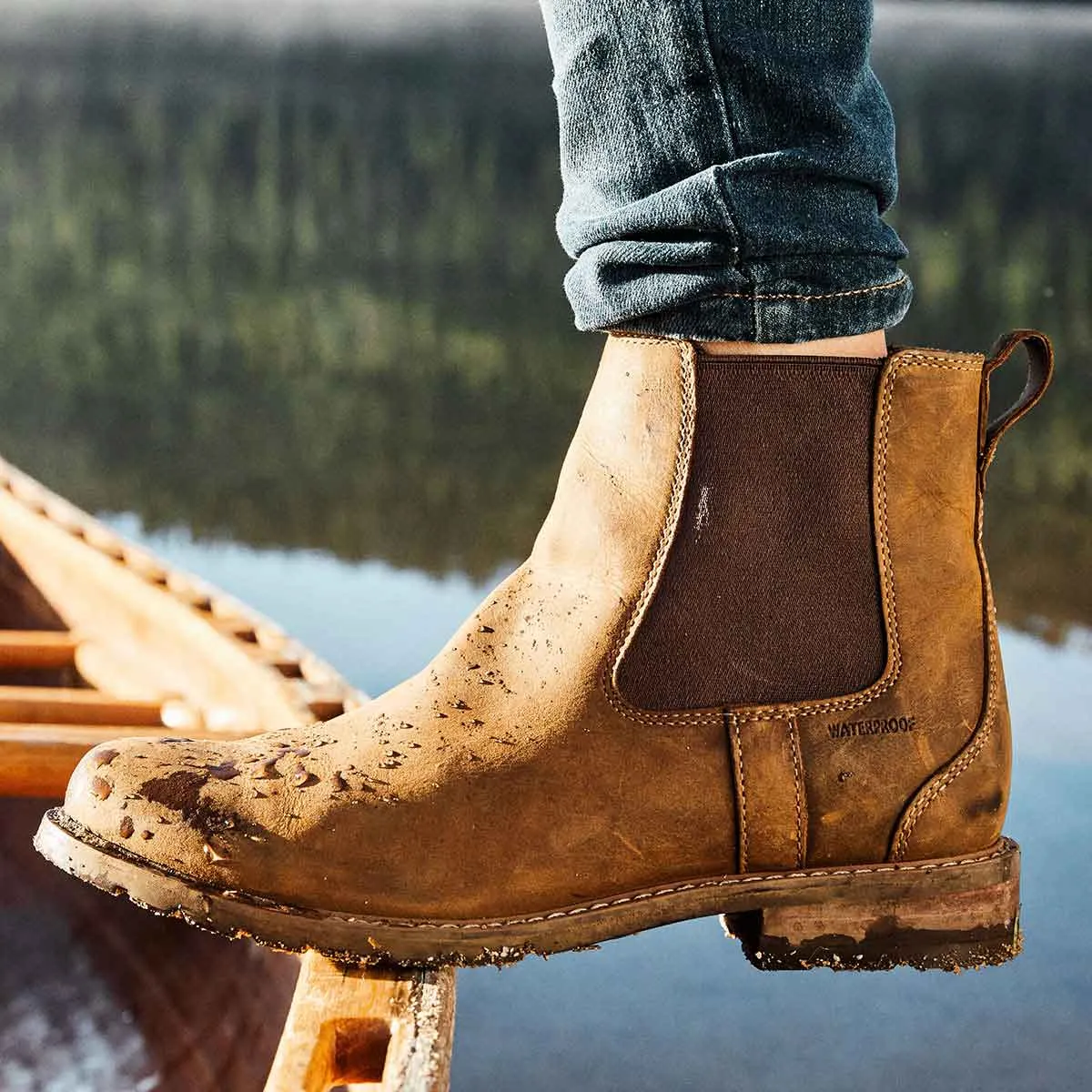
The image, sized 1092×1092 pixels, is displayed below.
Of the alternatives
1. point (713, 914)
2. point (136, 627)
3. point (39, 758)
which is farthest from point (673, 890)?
point (136, 627)

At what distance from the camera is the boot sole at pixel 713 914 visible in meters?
0.78

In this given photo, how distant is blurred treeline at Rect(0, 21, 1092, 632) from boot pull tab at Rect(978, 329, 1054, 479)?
6.54 feet

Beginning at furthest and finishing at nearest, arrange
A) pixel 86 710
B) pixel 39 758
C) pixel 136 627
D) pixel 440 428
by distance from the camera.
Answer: pixel 440 428 < pixel 136 627 < pixel 86 710 < pixel 39 758

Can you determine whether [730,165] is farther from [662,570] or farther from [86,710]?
[86,710]

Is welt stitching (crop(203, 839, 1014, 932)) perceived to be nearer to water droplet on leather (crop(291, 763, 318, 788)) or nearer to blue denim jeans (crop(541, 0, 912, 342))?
water droplet on leather (crop(291, 763, 318, 788))

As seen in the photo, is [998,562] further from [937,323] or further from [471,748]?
[937,323]

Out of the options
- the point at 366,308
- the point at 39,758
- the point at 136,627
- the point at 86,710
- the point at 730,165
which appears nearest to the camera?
the point at 730,165

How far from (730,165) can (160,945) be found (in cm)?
93

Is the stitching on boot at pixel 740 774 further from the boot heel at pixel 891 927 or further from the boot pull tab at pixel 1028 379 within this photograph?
the boot pull tab at pixel 1028 379

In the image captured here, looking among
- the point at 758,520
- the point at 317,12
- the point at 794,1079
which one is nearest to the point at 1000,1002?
the point at 794,1079

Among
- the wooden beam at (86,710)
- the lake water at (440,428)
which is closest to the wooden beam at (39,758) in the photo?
the wooden beam at (86,710)

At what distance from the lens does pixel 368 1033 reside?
2.64ft

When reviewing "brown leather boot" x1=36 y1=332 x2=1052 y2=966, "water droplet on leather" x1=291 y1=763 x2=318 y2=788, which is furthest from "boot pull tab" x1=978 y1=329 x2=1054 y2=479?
"water droplet on leather" x1=291 y1=763 x2=318 y2=788

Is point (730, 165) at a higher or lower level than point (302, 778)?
higher
